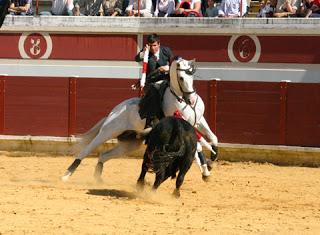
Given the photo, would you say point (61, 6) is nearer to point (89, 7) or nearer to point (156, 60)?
point (89, 7)

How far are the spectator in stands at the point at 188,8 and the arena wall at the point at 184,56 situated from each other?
0.52 ft

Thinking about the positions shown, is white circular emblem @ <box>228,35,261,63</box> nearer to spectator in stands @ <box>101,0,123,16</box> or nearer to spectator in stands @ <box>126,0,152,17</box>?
spectator in stands @ <box>126,0,152,17</box>

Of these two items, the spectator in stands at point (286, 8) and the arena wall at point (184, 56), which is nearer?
the arena wall at point (184, 56)

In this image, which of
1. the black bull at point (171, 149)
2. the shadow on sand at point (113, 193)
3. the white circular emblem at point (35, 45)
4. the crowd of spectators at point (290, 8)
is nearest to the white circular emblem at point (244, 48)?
the crowd of spectators at point (290, 8)

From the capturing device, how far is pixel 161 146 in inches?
366

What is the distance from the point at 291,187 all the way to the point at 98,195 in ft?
9.70

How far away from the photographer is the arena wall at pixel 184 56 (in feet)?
46.0

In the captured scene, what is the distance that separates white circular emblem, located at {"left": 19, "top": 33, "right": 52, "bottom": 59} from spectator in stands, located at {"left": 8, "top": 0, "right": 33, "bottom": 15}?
0.46m

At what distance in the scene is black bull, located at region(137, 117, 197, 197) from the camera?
A: 923 cm

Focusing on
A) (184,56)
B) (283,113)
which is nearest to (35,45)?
(184,56)

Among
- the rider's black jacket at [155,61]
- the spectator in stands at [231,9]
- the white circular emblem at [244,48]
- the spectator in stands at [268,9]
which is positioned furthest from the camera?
the spectator in stands at [231,9]

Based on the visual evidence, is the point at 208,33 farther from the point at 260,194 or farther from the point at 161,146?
the point at 161,146

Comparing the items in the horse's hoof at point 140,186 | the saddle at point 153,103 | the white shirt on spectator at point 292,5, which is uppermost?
the white shirt on spectator at point 292,5

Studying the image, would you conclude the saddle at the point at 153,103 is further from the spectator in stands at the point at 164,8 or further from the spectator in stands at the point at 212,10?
the spectator in stands at the point at 164,8
